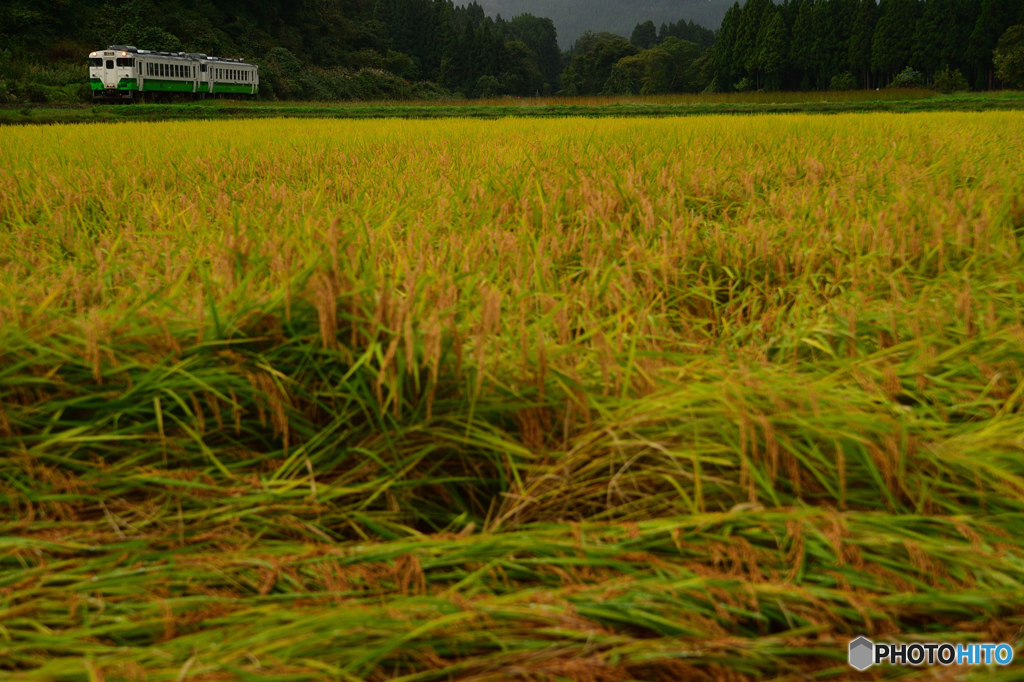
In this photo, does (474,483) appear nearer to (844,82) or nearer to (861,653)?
(861,653)

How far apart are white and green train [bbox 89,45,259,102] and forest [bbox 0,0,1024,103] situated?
161cm

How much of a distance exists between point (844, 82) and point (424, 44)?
35.2 meters

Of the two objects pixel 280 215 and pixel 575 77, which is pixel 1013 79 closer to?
pixel 280 215

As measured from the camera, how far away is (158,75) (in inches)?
926

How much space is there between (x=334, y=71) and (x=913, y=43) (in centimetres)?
3405

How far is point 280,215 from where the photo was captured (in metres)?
2.85

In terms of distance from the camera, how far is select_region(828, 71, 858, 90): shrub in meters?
43.1

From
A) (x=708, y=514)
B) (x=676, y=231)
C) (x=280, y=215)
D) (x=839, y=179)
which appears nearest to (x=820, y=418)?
(x=708, y=514)

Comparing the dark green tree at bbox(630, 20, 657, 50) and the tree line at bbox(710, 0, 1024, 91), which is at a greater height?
the dark green tree at bbox(630, 20, 657, 50)

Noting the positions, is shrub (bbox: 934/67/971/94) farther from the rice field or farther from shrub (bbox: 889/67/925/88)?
the rice field

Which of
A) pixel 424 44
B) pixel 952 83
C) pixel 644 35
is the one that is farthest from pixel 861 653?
pixel 644 35

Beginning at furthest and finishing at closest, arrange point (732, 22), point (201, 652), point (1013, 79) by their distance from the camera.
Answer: point (732, 22) < point (1013, 79) < point (201, 652)

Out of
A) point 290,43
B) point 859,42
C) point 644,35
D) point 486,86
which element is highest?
point 644,35

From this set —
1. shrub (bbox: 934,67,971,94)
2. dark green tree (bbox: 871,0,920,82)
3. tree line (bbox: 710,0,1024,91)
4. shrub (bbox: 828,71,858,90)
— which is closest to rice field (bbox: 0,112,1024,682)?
shrub (bbox: 934,67,971,94)
